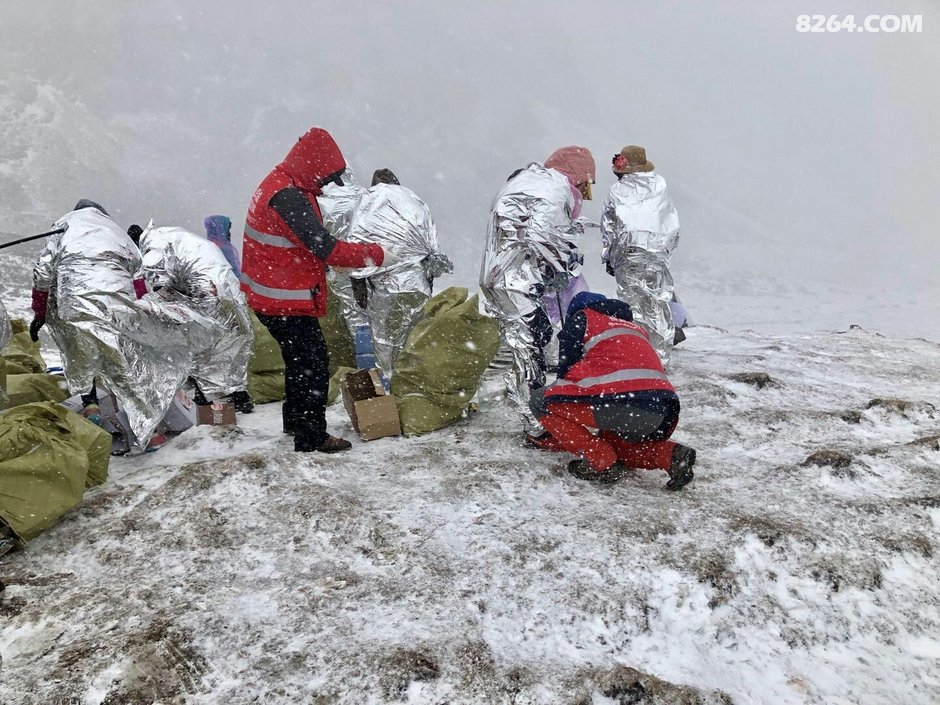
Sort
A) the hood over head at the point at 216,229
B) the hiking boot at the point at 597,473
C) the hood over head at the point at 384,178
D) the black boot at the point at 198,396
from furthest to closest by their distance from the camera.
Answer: the hood over head at the point at 216,229, the hood over head at the point at 384,178, the black boot at the point at 198,396, the hiking boot at the point at 597,473

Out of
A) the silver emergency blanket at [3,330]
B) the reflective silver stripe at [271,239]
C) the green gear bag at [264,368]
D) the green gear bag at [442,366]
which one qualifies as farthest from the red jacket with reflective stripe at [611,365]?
the silver emergency blanket at [3,330]

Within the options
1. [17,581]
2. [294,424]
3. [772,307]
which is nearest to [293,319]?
[294,424]

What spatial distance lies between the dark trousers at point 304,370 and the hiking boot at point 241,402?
1315 mm

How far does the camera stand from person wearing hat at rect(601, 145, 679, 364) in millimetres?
5406

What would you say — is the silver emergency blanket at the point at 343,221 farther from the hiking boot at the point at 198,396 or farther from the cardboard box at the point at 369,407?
the hiking boot at the point at 198,396

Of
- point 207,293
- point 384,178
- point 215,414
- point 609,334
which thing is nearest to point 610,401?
point 609,334

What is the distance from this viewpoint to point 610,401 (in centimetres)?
309

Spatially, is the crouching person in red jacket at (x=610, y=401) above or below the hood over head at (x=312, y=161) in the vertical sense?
below

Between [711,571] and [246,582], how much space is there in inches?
71.4

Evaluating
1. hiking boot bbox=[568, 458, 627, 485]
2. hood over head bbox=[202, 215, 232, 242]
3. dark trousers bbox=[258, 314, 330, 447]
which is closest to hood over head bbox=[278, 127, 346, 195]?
dark trousers bbox=[258, 314, 330, 447]

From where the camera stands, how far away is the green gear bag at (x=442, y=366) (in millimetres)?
4191

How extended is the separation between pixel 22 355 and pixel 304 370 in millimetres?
2384

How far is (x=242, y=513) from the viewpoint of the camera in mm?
2807

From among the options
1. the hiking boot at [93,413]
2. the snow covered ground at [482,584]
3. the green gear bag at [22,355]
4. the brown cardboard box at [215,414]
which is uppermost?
the green gear bag at [22,355]
